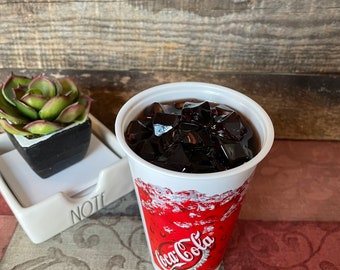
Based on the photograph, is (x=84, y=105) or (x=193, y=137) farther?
(x=84, y=105)

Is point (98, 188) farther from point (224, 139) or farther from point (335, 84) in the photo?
point (335, 84)

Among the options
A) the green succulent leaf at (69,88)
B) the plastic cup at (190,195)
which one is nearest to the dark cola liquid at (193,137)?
the plastic cup at (190,195)

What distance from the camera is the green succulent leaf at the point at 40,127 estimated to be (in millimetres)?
505

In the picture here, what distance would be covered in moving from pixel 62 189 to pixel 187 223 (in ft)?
0.70

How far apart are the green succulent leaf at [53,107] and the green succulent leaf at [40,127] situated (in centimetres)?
2

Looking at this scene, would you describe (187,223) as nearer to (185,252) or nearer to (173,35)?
(185,252)

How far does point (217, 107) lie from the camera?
0.49 meters

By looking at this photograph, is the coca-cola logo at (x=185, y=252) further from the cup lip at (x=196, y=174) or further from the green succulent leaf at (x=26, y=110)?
the green succulent leaf at (x=26, y=110)

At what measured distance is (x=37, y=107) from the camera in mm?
516

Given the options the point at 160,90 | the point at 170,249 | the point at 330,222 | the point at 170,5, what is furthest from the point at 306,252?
the point at 170,5

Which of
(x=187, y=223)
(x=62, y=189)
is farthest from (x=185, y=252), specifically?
(x=62, y=189)

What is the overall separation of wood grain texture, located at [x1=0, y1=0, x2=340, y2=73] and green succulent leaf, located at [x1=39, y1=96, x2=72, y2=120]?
143mm

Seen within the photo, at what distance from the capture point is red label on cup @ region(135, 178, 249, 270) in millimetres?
418

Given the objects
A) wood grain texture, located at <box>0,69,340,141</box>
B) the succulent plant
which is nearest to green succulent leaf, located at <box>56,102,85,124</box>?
the succulent plant
